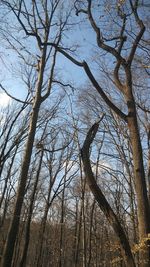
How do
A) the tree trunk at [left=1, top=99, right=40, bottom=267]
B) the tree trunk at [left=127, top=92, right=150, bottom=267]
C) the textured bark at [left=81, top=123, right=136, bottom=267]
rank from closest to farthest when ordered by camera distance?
the textured bark at [left=81, top=123, right=136, bottom=267] → the tree trunk at [left=127, top=92, right=150, bottom=267] → the tree trunk at [left=1, top=99, right=40, bottom=267]

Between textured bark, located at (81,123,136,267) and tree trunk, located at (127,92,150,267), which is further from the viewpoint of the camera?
tree trunk, located at (127,92,150,267)

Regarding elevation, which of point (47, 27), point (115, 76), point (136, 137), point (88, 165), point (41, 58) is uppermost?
point (47, 27)

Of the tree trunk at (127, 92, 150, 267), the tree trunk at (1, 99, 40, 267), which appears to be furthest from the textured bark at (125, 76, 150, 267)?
the tree trunk at (1, 99, 40, 267)

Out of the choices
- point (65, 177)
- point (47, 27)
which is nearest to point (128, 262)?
point (47, 27)

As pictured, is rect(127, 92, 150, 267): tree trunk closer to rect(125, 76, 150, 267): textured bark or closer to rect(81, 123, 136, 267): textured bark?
rect(125, 76, 150, 267): textured bark

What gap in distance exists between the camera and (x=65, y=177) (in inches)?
750

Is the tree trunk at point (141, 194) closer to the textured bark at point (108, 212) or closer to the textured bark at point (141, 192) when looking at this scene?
the textured bark at point (141, 192)

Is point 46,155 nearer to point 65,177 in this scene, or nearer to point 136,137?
point 65,177

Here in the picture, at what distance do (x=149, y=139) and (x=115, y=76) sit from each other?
6427mm

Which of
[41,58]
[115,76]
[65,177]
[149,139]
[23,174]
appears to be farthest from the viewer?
[65,177]

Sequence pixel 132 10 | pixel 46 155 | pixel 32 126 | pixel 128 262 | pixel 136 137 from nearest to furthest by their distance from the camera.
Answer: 1. pixel 128 262
2. pixel 136 137
3. pixel 132 10
4. pixel 32 126
5. pixel 46 155

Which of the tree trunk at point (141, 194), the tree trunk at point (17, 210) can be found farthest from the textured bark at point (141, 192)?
the tree trunk at point (17, 210)


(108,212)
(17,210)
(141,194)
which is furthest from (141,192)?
(17,210)

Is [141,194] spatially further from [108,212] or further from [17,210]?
[17,210]
